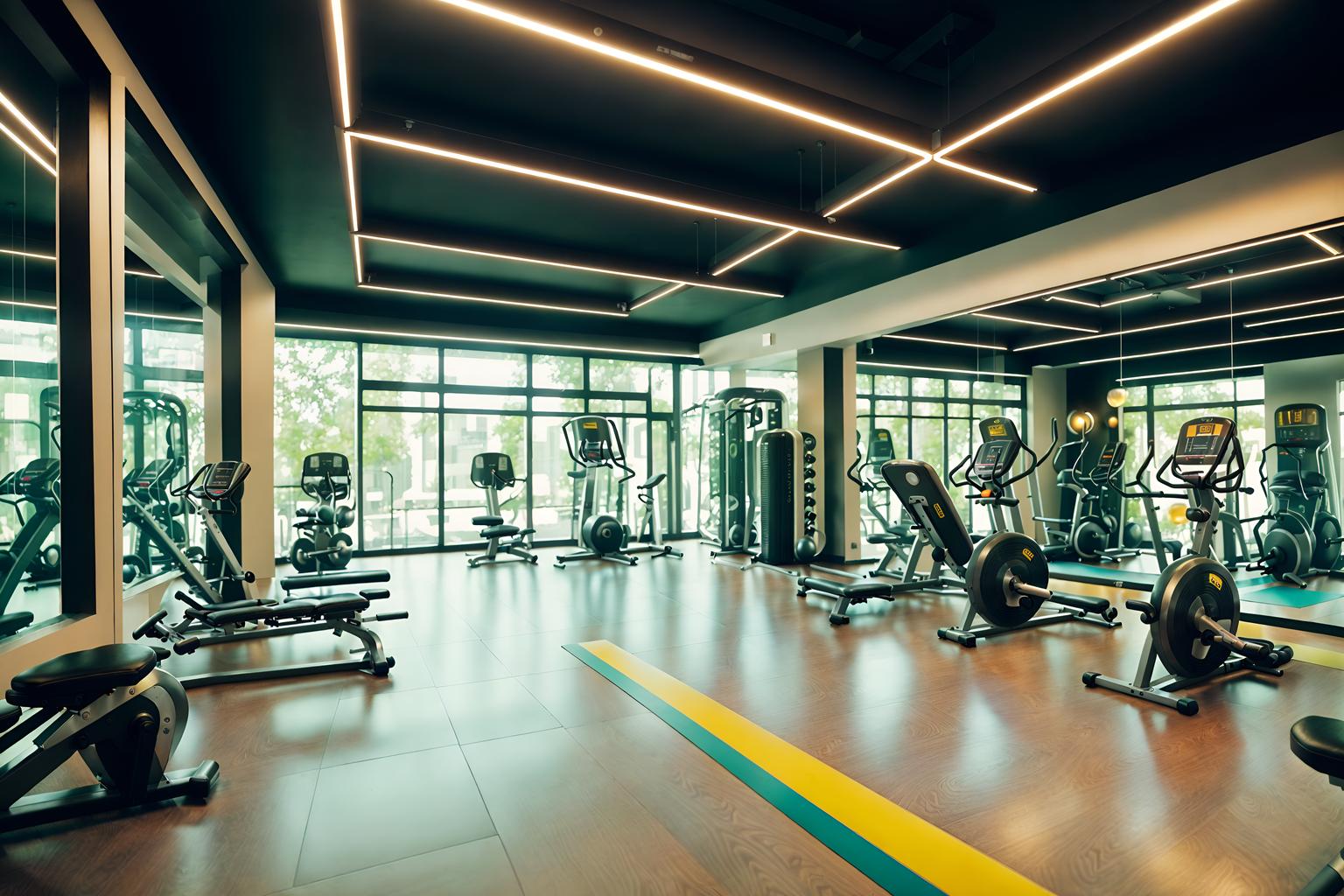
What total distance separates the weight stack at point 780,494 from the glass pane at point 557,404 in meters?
3.20

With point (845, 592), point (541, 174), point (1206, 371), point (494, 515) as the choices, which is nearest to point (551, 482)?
point (494, 515)

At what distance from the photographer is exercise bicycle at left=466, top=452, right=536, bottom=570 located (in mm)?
8164

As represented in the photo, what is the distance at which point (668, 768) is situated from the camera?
270 cm

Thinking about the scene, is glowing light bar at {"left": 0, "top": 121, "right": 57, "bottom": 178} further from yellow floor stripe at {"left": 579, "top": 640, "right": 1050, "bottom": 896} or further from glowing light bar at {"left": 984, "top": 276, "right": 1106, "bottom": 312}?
glowing light bar at {"left": 984, "top": 276, "right": 1106, "bottom": 312}

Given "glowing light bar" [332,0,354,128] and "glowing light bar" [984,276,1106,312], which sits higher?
"glowing light bar" [332,0,354,128]

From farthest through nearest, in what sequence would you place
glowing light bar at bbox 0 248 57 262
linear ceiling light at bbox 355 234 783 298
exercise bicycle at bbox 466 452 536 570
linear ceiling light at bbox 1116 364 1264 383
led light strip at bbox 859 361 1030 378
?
led light strip at bbox 859 361 1030 378, exercise bicycle at bbox 466 452 536 570, linear ceiling light at bbox 1116 364 1264 383, linear ceiling light at bbox 355 234 783 298, glowing light bar at bbox 0 248 57 262

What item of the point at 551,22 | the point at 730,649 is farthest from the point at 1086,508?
the point at 551,22

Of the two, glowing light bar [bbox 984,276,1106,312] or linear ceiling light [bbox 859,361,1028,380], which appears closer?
glowing light bar [bbox 984,276,1106,312]

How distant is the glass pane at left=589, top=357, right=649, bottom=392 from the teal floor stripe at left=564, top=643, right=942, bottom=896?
23.2 ft

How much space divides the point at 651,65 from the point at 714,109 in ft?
3.89

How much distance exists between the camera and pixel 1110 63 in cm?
298

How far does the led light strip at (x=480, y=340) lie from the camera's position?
825 cm

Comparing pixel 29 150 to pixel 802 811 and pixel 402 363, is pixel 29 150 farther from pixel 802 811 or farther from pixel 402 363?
pixel 402 363

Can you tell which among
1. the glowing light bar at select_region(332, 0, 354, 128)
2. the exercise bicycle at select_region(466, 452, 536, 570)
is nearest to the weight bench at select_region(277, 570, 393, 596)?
the glowing light bar at select_region(332, 0, 354, 128)
